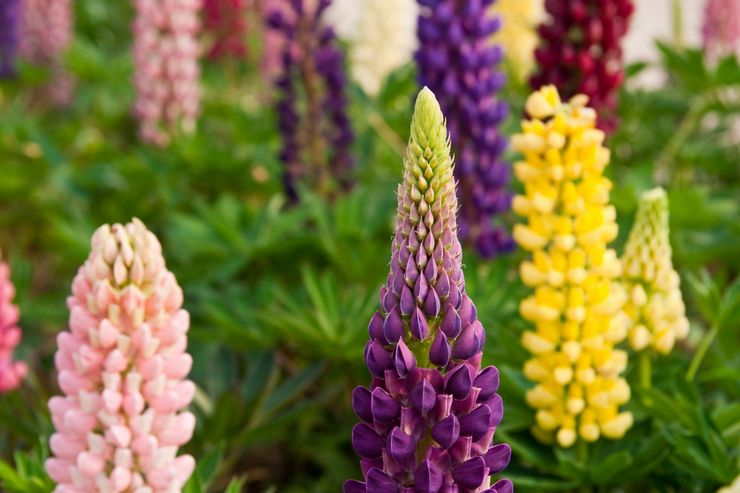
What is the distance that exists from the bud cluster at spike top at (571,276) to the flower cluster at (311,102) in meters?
1.59

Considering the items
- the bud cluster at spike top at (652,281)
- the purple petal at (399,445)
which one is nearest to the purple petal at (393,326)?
the purple petal at (399,445)

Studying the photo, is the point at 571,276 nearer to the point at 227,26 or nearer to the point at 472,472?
the point at 472,472

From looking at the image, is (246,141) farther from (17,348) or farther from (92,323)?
(92,323)

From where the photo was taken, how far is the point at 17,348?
3396 mm

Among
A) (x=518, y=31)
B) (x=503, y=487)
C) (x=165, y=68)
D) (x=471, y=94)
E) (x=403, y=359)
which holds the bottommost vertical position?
(x=503, y=487)

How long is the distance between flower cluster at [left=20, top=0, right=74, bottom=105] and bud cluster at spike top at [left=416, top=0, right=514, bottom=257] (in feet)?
9.49

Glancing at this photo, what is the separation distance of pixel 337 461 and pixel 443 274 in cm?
154

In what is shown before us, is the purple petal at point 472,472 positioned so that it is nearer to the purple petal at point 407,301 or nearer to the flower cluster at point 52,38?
the purple petal at point 407,301

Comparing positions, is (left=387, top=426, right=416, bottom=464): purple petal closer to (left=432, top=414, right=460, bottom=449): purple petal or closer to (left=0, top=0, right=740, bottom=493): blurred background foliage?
(left=432, top=414, right=460, bottom=449): purple petal

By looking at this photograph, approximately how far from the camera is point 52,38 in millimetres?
5387

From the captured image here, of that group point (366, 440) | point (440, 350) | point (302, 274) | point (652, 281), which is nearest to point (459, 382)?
point (440, 350)

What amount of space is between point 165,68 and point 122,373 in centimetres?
284

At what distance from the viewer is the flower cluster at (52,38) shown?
5.39 meters

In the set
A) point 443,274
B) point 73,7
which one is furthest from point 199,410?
point 73,7
